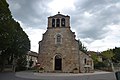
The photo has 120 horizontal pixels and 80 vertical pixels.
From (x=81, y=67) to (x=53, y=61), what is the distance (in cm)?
600

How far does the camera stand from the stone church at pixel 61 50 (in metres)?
36.4

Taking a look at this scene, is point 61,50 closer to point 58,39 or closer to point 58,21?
point 58,39

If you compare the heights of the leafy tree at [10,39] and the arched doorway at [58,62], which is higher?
the leafy tree at [10,39]

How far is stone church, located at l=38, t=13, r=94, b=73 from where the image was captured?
36.4 metres

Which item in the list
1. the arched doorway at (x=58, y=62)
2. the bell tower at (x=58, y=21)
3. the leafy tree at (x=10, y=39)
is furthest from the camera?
the bell tower at (x=58, y=21)

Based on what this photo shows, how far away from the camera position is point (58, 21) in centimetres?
3850

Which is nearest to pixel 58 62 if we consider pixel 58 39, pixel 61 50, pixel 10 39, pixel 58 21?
pixel 61 50

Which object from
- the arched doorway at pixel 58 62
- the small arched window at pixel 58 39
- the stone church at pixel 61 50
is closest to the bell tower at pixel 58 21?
the stone church at pixel 61 50

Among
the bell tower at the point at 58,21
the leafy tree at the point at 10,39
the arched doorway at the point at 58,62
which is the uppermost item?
the bell tower at the point at 58,21

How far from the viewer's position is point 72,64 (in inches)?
1425

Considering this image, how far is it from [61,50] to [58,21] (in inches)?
256

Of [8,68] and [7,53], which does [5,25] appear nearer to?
[7,53]

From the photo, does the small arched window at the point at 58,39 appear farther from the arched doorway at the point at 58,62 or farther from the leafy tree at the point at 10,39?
the leafy tree at the point at 10,39

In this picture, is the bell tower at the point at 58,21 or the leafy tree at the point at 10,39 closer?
the leafy tree at the point at 10,39
